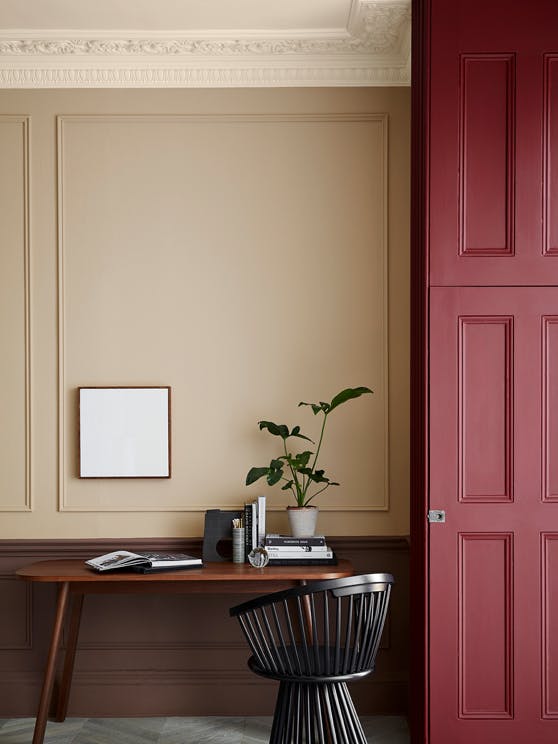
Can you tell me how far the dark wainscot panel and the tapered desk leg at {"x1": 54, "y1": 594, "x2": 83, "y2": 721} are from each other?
0.09 metres

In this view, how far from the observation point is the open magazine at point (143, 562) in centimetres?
330

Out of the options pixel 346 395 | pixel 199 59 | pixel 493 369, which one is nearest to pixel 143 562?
pixel 346 395

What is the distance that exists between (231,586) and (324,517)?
0.68 meters

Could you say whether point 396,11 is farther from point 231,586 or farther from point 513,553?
point 231,586

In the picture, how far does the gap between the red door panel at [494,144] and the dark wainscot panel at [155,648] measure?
56.7 inches

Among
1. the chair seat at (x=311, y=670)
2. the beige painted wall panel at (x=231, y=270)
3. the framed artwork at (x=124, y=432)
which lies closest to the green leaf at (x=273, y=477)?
the beige painted wall panel at (x=231, y=270)

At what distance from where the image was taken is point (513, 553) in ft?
9.96

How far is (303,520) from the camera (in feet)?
11.9

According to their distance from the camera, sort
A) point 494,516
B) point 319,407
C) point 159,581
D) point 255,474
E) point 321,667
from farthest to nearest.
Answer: point 319,407 → point 255,474 → point 159,581 → point 494,516 → point 321,667

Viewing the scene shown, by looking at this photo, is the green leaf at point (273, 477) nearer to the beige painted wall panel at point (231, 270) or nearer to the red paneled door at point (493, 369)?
the beige painted wall panel at point (231, 270)

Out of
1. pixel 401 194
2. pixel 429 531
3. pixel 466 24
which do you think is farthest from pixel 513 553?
pixel 466 24

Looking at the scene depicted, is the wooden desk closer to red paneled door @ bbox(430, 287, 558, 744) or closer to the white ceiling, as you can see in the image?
red paneled door @ bbox(430, 287, 558, 744)

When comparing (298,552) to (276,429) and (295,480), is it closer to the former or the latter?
(295,480)

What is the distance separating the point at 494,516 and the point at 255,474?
105 centimetres
